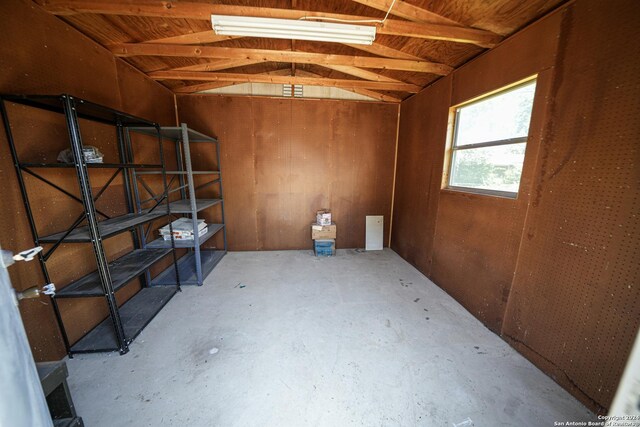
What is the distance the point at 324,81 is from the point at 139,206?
281 cm

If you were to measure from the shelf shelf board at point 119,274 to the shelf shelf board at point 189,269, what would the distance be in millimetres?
544

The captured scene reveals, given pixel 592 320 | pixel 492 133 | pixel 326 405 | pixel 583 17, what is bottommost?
pixel 326 405

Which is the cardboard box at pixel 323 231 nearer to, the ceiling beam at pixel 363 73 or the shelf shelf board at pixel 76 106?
the ceiling beam at pixel 363 73

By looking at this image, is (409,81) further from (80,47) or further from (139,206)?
(139,206)

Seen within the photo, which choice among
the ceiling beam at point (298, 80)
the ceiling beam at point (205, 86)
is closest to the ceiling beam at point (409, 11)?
the ceiling beam at point (298, 80)

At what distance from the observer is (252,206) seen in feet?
12.7

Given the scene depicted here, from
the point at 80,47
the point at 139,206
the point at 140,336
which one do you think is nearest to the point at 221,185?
the point at 139,206

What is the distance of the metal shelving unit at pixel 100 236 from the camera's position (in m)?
1.47

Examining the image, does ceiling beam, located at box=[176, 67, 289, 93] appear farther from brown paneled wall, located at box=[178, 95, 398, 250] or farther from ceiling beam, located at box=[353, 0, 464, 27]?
ceiling beam, located at box=[353, 0, 464, 27]

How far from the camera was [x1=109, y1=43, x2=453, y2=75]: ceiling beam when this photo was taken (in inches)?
88.3

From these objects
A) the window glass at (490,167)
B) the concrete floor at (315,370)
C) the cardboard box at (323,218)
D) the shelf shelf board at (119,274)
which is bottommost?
the concrete floor at (315,370)

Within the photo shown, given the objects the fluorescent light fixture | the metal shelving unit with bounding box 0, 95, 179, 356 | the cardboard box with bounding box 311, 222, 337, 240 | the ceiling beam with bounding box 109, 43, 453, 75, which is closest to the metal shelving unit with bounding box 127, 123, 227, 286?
the metal shelving unit with bounding box 0, 95, 179, 356

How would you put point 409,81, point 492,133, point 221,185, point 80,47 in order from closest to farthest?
1. point 80,47
2. point 492,133
3. point 409,81
4. point 221,185

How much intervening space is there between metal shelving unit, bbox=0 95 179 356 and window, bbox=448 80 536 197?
3204 mm
